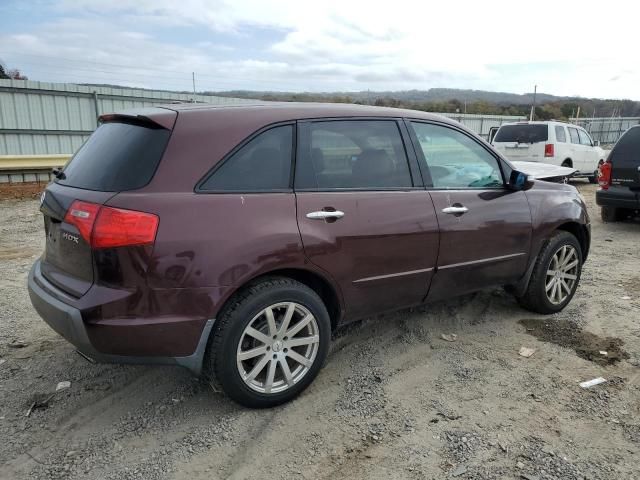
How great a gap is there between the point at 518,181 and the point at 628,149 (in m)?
5.65

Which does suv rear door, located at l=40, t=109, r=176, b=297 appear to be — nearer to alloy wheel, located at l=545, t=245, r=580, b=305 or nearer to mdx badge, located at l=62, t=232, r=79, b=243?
mdx badge, located at l=62, t=232, r=79, b=243

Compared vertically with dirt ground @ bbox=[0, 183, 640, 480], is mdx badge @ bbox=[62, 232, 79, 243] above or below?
above

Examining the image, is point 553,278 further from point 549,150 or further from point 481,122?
point 481,122

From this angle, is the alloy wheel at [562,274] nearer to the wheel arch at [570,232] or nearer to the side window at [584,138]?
the wheel arch at [570,232]

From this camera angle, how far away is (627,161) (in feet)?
27.9

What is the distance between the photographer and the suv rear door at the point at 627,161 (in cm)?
841

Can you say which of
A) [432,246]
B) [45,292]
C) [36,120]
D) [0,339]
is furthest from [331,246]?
[36,120]

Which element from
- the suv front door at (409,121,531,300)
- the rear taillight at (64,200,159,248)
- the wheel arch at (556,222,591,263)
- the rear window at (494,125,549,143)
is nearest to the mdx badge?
the rear taillight at (64,200,159,248)

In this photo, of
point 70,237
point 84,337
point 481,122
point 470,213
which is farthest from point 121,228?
point 481,122

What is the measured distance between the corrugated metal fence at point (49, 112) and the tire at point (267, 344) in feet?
35.7

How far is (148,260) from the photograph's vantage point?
2.61 meters

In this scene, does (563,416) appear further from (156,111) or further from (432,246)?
(156,111)

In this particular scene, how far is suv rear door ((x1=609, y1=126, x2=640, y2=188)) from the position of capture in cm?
841

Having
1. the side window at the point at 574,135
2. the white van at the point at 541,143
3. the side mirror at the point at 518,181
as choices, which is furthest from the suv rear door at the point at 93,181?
the side window at the point at 574,135
